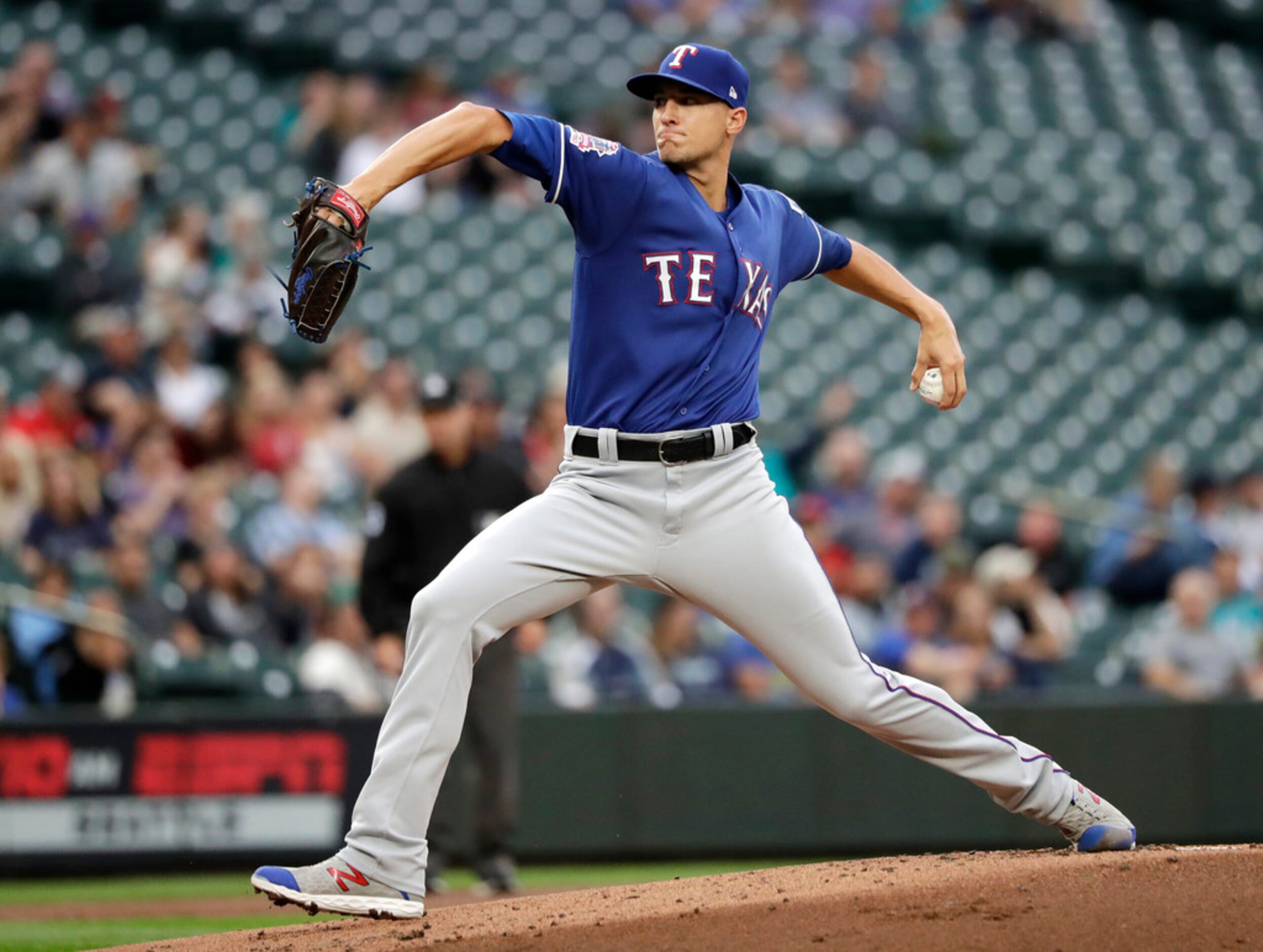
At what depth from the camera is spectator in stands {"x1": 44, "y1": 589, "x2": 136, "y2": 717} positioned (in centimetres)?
743

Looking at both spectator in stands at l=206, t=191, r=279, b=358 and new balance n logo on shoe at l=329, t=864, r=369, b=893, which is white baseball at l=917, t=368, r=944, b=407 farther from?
spectator in stands at l=206, t=191, r=279, b=358

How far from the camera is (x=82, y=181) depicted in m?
10.8

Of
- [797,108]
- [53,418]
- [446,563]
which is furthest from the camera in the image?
[797,108]

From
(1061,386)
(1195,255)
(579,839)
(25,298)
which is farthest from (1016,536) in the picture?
(25,298)

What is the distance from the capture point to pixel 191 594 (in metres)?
7.94

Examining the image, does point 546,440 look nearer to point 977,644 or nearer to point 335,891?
point 977,644

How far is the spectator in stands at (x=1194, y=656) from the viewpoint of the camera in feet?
26.6

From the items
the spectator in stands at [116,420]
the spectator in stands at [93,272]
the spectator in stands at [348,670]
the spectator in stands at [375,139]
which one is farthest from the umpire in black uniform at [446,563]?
the spectator in stands at [375,139]

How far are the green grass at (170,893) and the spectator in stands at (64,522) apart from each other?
1.66 metres

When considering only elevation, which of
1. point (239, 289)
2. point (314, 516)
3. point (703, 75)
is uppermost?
point (239, 289)

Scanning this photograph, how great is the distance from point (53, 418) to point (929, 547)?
4778 millimetres

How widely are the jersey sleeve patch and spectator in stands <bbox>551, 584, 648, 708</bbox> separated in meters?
4.45

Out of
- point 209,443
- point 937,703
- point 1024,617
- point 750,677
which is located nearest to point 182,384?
point 209,443

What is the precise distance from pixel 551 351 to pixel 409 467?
16.2ft
